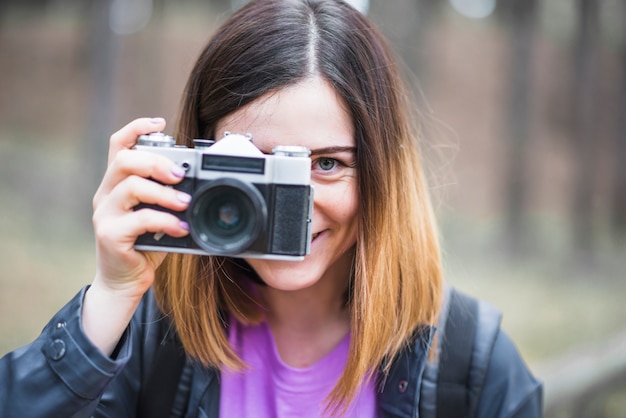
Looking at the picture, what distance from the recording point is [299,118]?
136 cm

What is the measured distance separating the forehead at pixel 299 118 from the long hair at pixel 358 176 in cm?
2

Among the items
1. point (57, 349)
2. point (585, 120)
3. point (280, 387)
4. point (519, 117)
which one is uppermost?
point (519, 117)

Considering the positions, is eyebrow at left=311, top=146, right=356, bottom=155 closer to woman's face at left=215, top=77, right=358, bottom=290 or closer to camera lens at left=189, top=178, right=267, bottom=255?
woman's face at left=215, top=77, right=358, bottom=290

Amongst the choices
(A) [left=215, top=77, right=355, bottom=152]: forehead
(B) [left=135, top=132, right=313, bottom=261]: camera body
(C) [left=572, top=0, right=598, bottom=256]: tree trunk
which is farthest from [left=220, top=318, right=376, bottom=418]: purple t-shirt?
(C) [left=572, top=0, right=598, bottom=256]: tree trunk

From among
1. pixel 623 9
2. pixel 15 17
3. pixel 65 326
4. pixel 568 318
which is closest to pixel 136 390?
pixel 65 326

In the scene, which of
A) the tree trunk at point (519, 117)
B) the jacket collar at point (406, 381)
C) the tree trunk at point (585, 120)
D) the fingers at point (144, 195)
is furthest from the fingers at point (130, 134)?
the tree trunk at point (519, 117)

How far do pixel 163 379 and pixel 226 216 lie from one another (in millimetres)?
459

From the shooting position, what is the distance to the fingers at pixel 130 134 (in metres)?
1.32

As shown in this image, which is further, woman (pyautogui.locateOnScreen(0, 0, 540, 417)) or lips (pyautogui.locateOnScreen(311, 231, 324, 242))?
lips (pyautogui.locateOnScreen(311, 231, 324, 242))

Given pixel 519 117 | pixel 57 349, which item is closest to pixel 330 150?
pixel 57 349

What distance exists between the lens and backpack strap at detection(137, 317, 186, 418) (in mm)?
1464

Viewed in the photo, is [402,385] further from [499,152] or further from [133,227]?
[499,152]

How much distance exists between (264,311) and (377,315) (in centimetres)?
30

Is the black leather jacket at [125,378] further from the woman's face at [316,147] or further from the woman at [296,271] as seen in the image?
the woman's face at [316,147]
